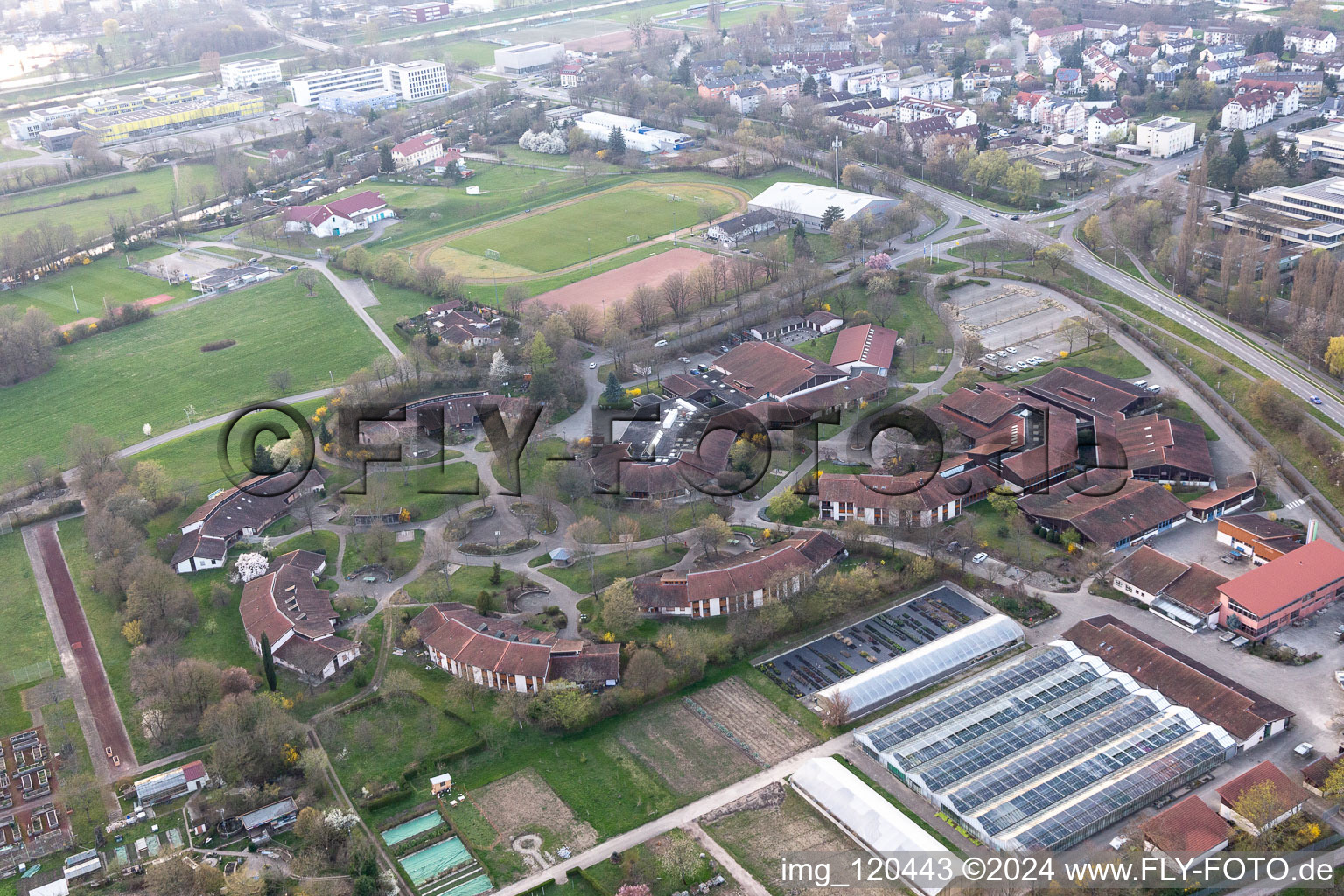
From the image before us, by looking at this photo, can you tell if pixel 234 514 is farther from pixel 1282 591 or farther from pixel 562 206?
pixel 562 206

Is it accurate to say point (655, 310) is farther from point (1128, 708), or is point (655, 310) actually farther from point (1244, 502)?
point (1128, 708)

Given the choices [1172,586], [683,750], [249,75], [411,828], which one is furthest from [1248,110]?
[249,75]

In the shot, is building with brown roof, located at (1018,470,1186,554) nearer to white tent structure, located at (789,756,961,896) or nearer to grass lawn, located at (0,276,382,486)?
white tent structure, located at (789,756,961,896)

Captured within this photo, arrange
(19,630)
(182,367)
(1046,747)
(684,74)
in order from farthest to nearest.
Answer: (684,74) < (182,367) < (19,630) < (1046,747)

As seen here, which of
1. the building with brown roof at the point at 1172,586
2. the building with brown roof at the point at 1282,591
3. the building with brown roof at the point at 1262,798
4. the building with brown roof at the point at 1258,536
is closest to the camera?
the building with brown roof at the point at 1262,798

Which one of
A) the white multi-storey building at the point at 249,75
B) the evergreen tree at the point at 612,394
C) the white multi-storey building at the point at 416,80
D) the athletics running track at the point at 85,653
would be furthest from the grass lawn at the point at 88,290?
the white multi-storey building at the point at 249,75

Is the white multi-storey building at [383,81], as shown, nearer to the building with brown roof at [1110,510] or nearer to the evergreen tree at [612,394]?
the evergreen tree at [612,394]

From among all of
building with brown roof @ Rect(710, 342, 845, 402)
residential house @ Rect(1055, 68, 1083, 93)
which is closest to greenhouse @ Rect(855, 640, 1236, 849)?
building with brown roof @ Rect(710, 342, 845, 402)

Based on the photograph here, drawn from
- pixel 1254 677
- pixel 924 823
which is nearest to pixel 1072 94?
pixel 1254 677
